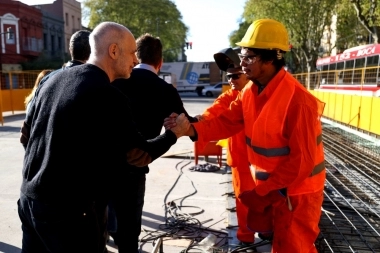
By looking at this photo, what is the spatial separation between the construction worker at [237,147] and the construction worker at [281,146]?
41.8 inches

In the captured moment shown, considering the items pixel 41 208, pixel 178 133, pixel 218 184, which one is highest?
pixel 178 133

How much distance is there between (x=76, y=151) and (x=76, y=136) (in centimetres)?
7

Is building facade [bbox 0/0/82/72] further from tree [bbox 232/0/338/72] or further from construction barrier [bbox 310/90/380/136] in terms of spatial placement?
construction barrier [bbox 310/90/380/136]

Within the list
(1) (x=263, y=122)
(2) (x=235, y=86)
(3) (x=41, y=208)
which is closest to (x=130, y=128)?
(3) (x=41, y=208)

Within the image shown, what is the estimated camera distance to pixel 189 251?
3980 mm

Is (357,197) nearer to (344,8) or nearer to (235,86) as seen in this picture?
(235,86)

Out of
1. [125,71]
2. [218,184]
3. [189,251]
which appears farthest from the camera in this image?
[218,184]

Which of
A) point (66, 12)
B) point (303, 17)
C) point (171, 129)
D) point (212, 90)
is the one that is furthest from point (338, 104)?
point (66, 12)

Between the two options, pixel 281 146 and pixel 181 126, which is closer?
pixel 281 146

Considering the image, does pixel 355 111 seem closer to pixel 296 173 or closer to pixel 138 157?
pixel 296 173

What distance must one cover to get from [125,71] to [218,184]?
435 centimetres

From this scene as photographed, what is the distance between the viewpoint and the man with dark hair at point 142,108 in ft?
10.3

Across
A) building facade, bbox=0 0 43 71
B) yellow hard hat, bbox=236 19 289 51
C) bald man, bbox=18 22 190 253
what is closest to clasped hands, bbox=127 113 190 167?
bald man, bbox=18 22 190 253

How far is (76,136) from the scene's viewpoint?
75.4 inches
